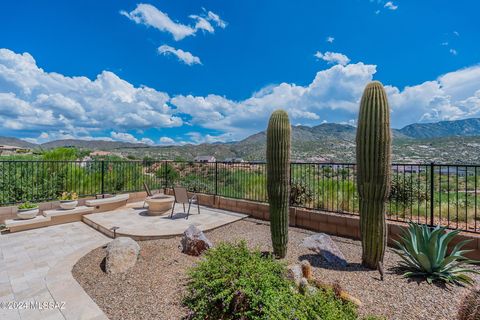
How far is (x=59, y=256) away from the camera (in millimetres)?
3916

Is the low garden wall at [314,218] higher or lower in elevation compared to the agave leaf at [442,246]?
lower

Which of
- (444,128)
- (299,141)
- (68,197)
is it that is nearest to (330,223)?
(68,197)

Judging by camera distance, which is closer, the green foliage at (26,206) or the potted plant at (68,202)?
the green foliage at (26,206)

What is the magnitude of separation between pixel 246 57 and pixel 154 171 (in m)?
7.90

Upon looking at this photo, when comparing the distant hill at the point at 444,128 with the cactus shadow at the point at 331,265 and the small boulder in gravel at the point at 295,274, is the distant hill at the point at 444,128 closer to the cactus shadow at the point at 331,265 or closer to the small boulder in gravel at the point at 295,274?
the cactus shadow at the point at 331,265

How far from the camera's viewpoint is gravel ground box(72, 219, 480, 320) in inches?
91.8

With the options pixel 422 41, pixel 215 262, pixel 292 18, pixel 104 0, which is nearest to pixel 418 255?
pixel 215 262

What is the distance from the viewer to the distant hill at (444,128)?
162 ft

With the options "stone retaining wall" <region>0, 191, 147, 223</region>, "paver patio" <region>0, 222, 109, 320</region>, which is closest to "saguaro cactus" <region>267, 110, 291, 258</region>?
"paver patio" <region>0, 222, 109, 320</region>

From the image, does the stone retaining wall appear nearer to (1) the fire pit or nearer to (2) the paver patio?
(2) the paver patio

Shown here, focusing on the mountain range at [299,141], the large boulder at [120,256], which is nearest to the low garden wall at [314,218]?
the large boulder at [120,256]

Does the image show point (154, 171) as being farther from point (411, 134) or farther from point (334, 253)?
point (411, 134)

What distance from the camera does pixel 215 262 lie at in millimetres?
2734

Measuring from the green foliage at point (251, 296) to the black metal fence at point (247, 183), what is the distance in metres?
3.37
